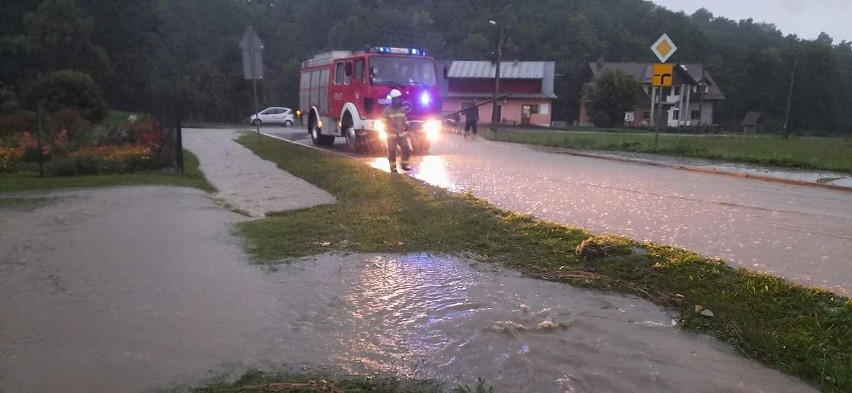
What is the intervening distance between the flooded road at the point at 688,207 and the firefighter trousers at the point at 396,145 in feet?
1.24

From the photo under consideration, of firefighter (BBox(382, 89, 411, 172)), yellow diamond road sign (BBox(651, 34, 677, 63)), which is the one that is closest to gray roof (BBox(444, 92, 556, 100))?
yellow diamond road sign (BBox(651, 34, 677, 63))

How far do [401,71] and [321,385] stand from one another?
15.9 m

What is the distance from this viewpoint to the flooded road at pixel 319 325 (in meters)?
4.27

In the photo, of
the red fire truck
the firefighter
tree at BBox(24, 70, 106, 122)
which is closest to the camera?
the firefighter

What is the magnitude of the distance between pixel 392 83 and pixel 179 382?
15410 mm

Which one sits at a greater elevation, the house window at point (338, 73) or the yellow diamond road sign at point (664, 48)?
the yellow diamond road sign at point (664, 48)

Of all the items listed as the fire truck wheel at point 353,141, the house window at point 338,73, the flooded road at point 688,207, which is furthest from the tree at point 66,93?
the flooded road at point 688,207

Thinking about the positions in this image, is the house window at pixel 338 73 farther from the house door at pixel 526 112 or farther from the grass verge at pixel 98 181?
the house door at pixel 526 112

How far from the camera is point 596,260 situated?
21.7 feet

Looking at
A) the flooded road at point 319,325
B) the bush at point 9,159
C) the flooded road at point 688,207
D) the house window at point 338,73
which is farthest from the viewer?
the house window at point 338,73

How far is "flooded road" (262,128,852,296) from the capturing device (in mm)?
6785

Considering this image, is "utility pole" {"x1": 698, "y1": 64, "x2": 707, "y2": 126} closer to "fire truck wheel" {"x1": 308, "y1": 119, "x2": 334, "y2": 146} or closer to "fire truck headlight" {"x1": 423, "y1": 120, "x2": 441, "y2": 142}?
"fire truck wheel" {"x1": 308, "y1": 119, "x2": 334, "y2": 146}

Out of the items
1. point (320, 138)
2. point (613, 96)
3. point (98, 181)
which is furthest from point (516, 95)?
point (98, 181)

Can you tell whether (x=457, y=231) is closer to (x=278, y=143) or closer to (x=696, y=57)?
(x=278, y=143)
